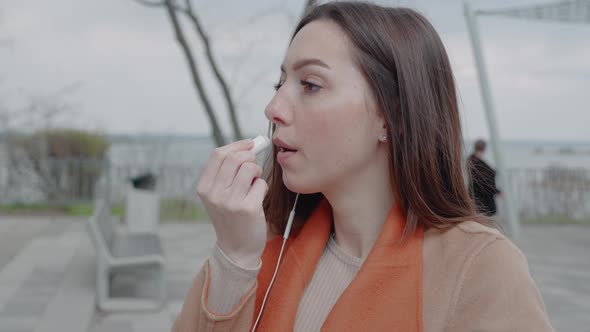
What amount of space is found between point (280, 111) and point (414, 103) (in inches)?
12.7

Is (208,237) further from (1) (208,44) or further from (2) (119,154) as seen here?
(1) (208,44)

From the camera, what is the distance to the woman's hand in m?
1.54

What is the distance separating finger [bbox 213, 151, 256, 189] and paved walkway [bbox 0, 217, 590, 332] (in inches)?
169

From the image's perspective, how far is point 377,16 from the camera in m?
1.64

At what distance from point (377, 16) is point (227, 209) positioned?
1.96ft

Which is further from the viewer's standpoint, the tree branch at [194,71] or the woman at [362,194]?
the tree branch at [194,71]

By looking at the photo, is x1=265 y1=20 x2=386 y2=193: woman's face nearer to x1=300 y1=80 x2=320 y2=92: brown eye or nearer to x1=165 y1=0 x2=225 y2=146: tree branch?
x1=300 y1=80 x2=320 y2=92: brown eye

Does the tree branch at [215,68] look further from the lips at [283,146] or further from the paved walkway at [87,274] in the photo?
the lips at [283,146]

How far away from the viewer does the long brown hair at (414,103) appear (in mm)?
1602

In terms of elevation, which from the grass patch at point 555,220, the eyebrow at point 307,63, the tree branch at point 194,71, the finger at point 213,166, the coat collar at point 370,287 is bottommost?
the grass patch at point 555,220

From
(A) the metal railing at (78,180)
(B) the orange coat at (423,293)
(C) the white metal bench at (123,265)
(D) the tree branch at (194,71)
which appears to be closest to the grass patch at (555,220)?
(A) the metal railing at (78,180)

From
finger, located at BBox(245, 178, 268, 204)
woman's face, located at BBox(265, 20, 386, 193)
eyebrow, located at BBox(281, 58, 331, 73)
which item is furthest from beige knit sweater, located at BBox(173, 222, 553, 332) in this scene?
eyebrow, located at BBox(281, 58, 331, 73)

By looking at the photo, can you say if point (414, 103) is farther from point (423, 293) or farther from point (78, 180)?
point (78, 180)

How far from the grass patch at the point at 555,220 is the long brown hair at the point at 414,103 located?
498 inches
